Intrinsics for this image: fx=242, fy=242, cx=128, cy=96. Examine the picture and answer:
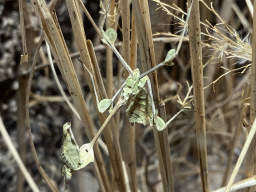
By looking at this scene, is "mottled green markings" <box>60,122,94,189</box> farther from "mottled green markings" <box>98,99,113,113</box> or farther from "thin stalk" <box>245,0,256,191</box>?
"thin stalk" <box>245,0,256,191</box>

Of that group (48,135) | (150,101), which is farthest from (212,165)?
(150,101)

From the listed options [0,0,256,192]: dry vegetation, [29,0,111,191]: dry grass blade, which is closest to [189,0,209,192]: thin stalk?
[0,0,256,192]: dry vegetation

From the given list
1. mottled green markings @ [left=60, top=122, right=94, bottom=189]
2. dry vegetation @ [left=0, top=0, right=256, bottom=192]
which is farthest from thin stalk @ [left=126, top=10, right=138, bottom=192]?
mottled green markings @ [left=60, top=122, right=94, bottom=189]

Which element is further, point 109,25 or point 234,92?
point 234,92

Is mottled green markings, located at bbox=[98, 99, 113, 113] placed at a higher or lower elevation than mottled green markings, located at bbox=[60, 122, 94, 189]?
higher

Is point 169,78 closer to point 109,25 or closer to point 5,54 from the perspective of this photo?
point 109,25

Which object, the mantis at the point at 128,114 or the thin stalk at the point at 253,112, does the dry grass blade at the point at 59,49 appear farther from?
the thin stalk at the point at 253,112

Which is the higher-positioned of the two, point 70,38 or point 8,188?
point 70,38

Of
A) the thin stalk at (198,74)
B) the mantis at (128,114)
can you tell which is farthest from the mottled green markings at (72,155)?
the thin stalk at (198,74)
